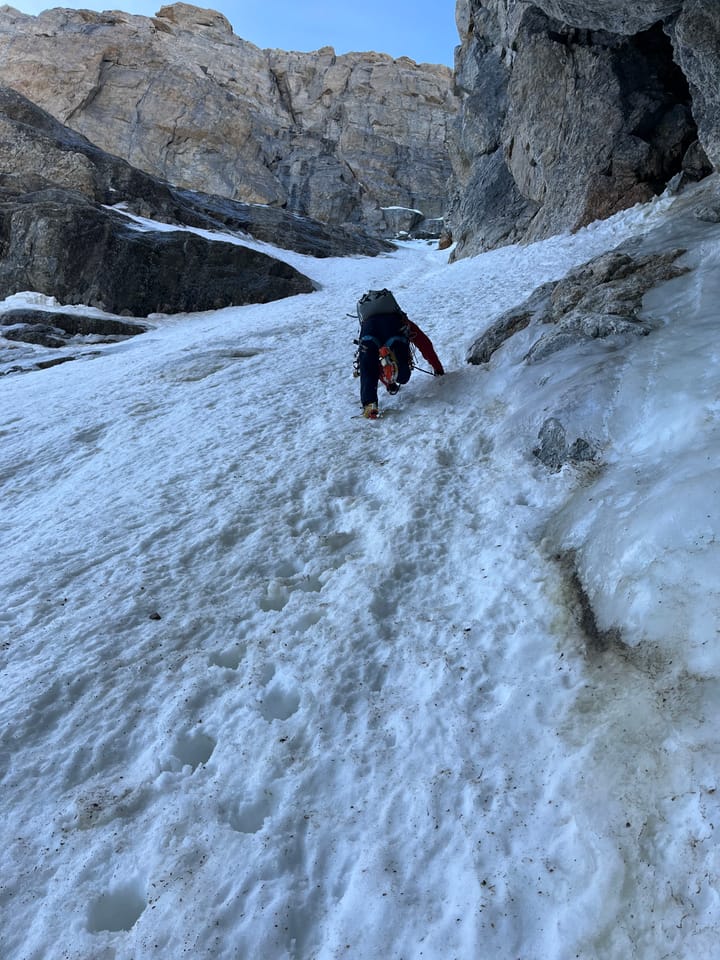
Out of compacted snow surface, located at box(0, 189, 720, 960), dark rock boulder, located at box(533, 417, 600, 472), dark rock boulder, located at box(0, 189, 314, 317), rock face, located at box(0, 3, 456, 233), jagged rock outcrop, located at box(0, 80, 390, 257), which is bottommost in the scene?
compacted snow surface, located at box(0, 189, 720, 960)

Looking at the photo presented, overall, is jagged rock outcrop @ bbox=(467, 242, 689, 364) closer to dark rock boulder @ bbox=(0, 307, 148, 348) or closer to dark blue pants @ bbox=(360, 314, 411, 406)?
dark blue pants @ bbox=(360, 314, 411, 406)

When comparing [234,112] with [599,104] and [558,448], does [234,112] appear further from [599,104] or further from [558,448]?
[558,448]

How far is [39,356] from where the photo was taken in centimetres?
1712

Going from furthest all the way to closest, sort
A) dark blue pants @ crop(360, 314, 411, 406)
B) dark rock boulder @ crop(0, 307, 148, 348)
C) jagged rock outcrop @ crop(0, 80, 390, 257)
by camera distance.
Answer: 1. jagged rock outcrop @ crop(0, 80, 390, 257)
2. dark rock boulder @ crop(0, 307, 148, 348)
3. dark blue pants @ crop(360, 314, 411, 406)

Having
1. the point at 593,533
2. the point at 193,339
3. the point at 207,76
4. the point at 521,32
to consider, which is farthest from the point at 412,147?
the point at 593,533

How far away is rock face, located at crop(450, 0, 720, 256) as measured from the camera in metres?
13.5

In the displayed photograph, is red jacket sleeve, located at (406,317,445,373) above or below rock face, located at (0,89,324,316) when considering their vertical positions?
below

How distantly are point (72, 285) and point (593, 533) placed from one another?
83.5ft

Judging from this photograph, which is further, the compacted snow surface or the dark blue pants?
the dark blue pants

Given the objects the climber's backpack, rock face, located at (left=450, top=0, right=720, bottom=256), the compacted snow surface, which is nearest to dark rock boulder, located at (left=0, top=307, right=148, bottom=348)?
the climber's backpack

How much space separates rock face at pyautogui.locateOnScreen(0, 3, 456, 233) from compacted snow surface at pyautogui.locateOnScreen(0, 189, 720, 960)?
68.7m

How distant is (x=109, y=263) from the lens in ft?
80.0

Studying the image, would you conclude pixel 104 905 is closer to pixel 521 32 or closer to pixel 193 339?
pixel 193 339

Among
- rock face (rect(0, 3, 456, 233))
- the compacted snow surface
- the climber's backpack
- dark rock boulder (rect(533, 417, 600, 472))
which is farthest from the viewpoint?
rock face (rect(0, 3, 456, 233))
